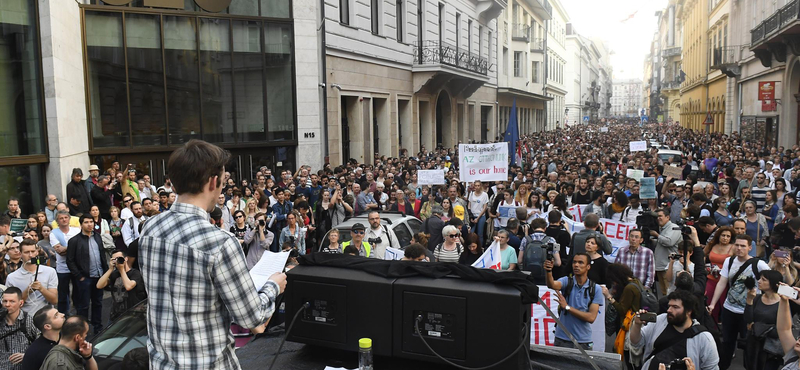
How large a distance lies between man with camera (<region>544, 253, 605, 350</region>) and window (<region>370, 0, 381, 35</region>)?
19960 mm

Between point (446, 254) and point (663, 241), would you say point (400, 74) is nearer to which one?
point (446, 254)

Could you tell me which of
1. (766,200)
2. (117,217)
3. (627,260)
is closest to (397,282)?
(627,260)

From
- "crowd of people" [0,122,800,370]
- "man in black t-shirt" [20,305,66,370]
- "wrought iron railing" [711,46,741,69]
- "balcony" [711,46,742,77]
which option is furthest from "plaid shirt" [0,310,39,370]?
"wrought iron railing" [711,46,741,69]

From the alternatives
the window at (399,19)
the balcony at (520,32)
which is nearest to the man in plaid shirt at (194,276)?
the window at (399,19)

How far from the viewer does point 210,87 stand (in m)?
18.7

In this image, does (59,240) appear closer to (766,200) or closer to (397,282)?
(397,282)

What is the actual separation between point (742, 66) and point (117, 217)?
121 ft

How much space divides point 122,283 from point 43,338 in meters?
2.49

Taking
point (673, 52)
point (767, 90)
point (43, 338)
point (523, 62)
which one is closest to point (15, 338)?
point (43, 338)

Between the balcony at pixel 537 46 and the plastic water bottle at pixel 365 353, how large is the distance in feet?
186

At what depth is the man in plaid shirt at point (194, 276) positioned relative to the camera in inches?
97.3

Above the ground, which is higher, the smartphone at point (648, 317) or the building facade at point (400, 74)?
the building facade at point (400, 74)

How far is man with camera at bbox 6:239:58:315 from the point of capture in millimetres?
7457

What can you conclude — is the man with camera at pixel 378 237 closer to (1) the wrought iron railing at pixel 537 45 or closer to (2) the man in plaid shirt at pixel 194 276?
(2) the man in plaid shirt at pixel 194 276
